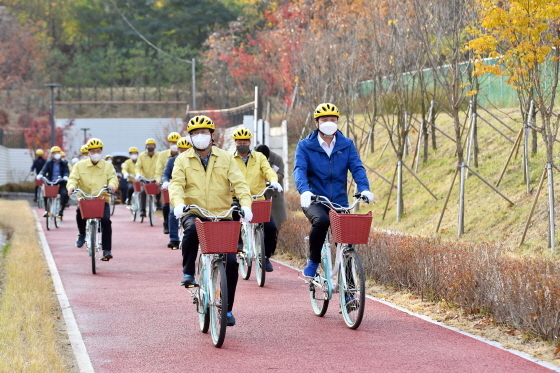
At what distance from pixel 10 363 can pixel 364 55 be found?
20.9m

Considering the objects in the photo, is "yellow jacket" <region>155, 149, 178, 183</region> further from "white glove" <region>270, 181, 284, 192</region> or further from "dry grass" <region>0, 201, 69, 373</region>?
"white glove" <region>270, 181, 284, 192</region>

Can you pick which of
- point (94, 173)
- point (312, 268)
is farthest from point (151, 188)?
point (312, 268)

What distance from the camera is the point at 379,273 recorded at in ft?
38.4

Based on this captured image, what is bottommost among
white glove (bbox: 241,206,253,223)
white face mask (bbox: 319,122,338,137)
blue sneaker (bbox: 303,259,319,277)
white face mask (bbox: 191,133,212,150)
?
blue sneaker (bbox: 303,259,319,277)

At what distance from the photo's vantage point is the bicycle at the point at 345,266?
8.08 m

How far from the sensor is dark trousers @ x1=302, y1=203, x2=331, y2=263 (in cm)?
870

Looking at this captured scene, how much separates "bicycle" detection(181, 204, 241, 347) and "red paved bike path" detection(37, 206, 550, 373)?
211 millimetres

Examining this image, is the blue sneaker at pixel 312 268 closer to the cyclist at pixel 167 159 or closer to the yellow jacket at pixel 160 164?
the cyclist at pixel 167 159

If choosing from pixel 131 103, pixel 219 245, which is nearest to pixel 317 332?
pixel 219 245

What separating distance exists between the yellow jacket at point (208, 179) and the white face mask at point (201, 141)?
0.09 meters

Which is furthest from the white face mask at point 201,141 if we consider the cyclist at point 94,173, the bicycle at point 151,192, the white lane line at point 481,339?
the bicycle at point 151,192

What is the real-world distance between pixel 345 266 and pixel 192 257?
144cm

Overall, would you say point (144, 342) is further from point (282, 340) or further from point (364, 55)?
point (364, 55)

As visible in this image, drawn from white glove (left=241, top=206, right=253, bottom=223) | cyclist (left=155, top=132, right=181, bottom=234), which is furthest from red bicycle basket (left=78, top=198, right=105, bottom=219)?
white glove (left=241, top=206, right=253, bottom=223)
